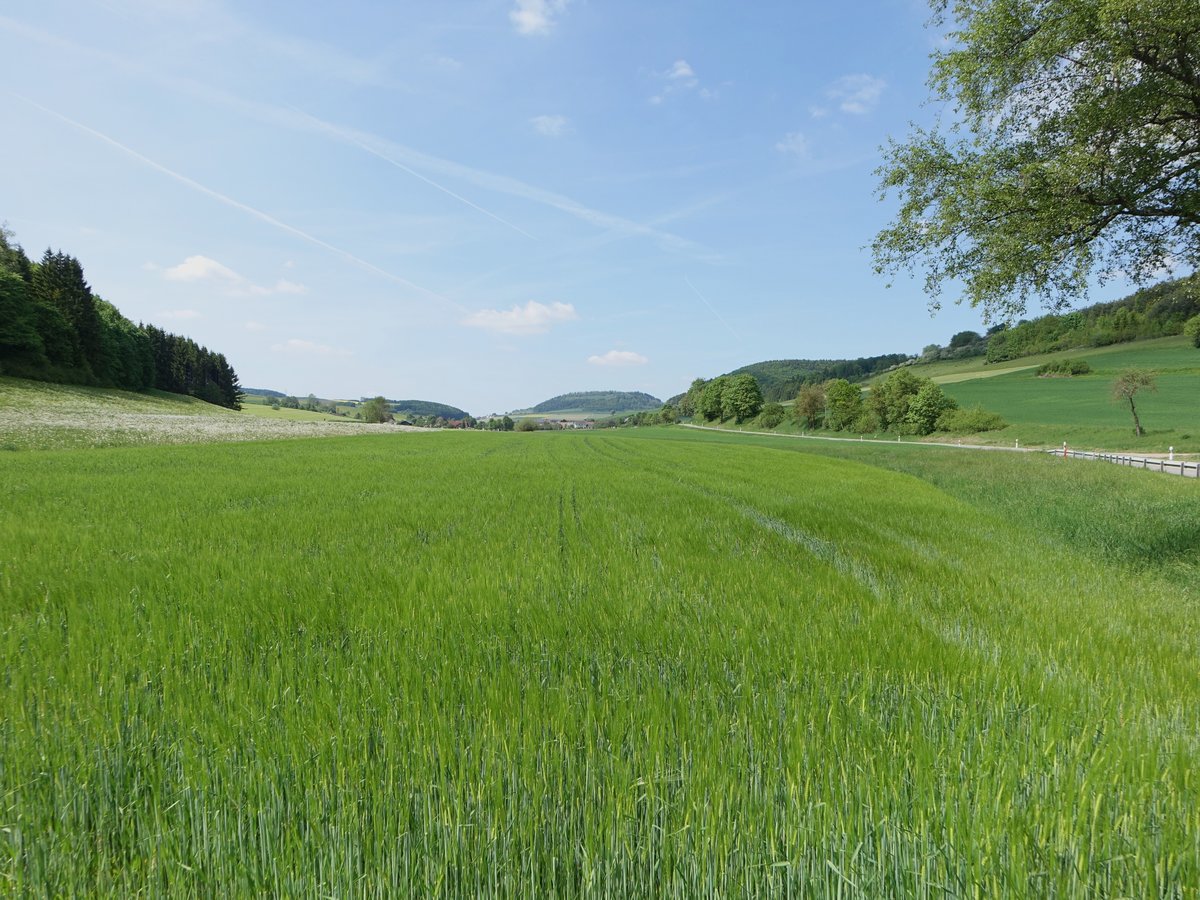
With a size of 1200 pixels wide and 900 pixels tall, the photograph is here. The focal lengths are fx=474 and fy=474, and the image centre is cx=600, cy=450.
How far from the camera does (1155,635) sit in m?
4.00

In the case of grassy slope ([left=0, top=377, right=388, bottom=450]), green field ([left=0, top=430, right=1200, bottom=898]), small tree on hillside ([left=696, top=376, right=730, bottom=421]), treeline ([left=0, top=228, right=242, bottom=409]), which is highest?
treeline ([left=0, top=228, right=242, bottom=409])

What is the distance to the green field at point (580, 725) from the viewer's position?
5.23 feet

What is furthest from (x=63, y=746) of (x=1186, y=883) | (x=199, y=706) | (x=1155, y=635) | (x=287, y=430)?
(x=287, y=430)

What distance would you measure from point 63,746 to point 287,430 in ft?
197

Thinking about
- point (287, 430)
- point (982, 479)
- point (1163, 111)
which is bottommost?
point (982, 479)

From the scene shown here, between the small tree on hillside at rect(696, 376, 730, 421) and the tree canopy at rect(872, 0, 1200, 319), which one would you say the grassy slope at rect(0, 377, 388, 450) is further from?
the small tree on hillside at rect(696, 376, 730, 421)

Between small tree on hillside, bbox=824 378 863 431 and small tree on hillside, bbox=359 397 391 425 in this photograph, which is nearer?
small tree on hillside, bbox=824 378 863 431

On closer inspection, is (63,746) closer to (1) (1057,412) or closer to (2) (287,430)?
(2) (287,430)

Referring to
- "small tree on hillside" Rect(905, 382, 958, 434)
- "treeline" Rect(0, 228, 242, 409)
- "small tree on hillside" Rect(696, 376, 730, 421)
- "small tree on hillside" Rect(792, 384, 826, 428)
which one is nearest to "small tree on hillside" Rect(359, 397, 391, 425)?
"treeline" Rect(0, 228, 242, 409)

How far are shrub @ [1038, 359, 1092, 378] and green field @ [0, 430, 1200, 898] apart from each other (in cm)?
11292

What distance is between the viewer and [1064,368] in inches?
3428

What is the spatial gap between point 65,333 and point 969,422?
382ft

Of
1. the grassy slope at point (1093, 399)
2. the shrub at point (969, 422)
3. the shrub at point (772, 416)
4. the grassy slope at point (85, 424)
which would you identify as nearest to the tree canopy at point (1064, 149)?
the grassy slope at point (85, 424)

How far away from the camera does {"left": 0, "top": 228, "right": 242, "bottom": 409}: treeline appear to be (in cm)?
5316
